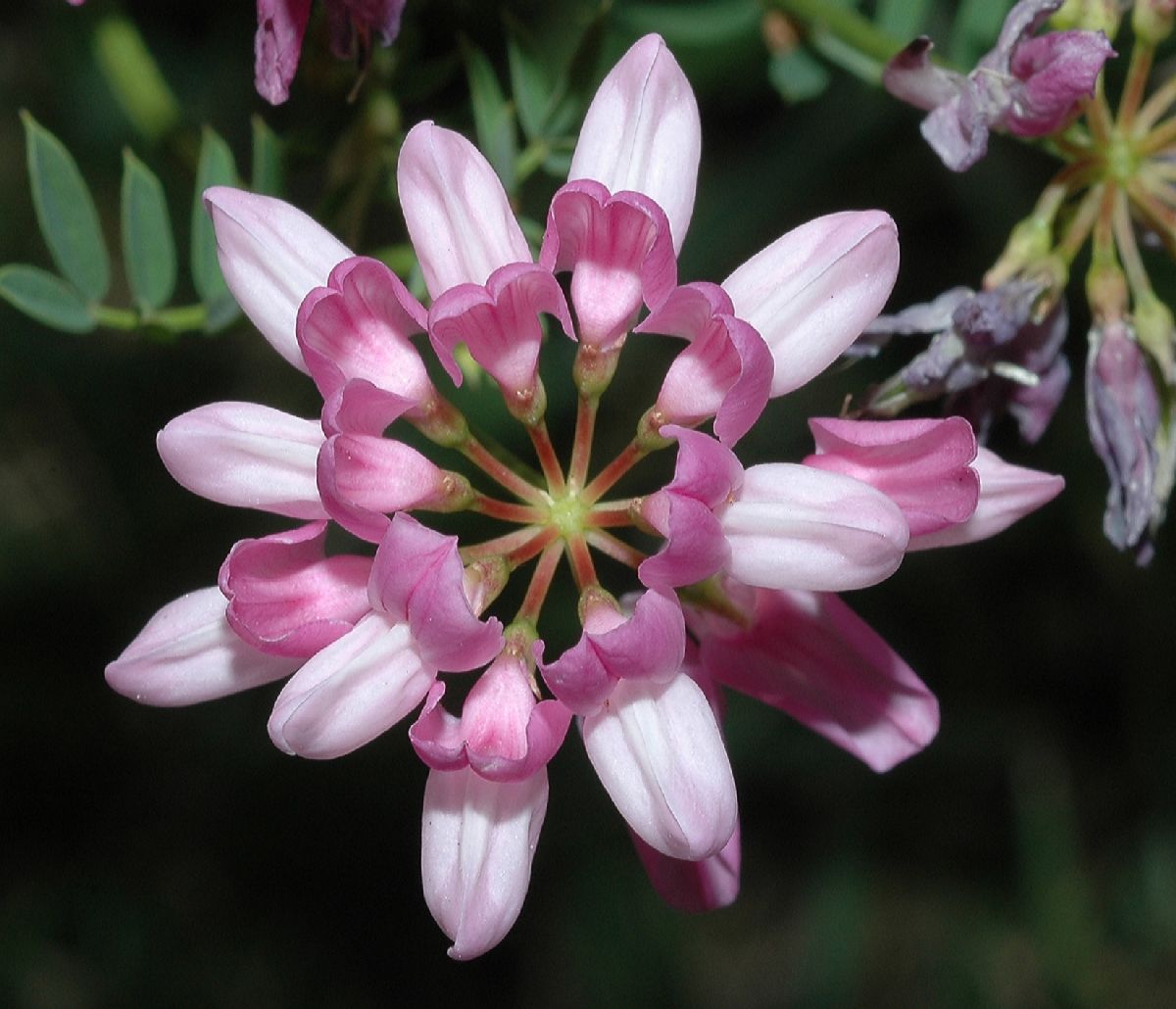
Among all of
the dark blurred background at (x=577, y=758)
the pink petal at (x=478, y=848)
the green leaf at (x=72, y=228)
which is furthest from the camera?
the dark blurred background at (x=577, y=758)

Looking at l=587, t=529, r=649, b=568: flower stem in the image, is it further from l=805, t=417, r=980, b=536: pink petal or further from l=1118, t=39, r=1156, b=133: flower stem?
l=1118, t=39, r=1156, b=133: flower stem

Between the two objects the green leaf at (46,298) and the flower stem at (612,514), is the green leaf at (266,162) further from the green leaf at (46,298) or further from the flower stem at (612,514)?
the flower stem at (612,514)

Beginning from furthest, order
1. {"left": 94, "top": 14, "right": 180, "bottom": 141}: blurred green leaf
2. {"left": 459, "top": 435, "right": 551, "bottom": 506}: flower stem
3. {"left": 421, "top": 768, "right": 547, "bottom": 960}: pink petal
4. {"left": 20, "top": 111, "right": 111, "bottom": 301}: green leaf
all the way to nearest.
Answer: {"left": 94, "top": 14, "right": 180, "bottom": 141}: blurred green leaf < {"left": 20, "top": 111, "right": 111, "bottom": 301}: green leaf < {"left": 459, "top": 435, "right": 551, "bottom": 506}: flower stem < {"left": 421, "top": 768, "right": 547, "bottom": 960}: pink petal

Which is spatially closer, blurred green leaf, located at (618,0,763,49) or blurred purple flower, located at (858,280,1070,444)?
blurred purple flower, located at (858,280,1070,444)

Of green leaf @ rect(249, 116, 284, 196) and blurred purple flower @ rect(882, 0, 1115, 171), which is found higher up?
green leaf @ rect(249, 116, 284, 196)

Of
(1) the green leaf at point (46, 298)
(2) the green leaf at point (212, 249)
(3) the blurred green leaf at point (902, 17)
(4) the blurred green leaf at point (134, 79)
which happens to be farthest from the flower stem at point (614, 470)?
A: (4) the blurred green leaf at point (134, 79)

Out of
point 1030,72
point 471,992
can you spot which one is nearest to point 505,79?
point 1030,72

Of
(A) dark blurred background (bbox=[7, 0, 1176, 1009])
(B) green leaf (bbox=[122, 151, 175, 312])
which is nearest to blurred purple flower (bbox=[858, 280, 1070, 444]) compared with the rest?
(B) green leaf (bbox=[122, 151, 175, 312])
